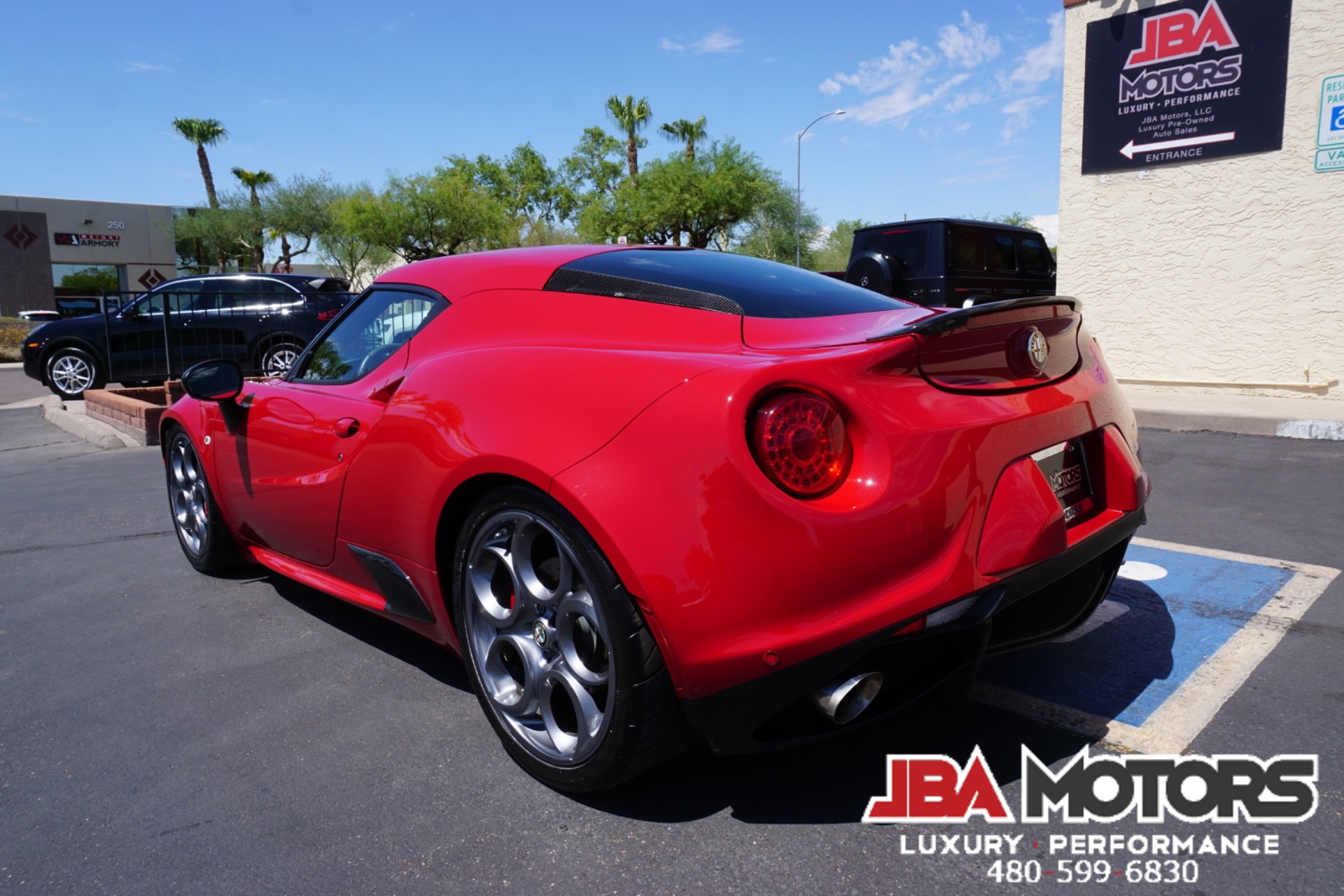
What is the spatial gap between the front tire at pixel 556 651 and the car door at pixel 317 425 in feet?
2.32

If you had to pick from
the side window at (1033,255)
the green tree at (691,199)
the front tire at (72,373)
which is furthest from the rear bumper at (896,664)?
the green tree at (691,199)

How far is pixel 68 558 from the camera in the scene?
4883 mm

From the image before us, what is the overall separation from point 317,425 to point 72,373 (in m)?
13.1

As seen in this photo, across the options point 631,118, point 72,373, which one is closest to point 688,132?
point 631,118

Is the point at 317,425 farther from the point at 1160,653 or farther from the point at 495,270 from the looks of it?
the point at 1160,653

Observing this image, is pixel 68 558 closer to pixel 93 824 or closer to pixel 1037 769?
pixel 93 824

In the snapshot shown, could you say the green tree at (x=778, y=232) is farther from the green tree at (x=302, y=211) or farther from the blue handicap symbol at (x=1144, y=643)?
the blue handicap symbol at (x=1144, y=643)

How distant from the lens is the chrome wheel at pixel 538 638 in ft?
7.16

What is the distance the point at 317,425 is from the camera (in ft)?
10.3

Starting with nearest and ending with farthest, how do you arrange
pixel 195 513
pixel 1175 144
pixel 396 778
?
pixel 396 778 < pixel 195 513 < pixel 1175 144

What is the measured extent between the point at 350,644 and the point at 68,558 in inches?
96.5

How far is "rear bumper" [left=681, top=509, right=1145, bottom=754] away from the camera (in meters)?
1.89

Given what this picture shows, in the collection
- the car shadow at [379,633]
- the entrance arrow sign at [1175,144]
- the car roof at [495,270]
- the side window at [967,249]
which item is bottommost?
the car shadow at [379,633]

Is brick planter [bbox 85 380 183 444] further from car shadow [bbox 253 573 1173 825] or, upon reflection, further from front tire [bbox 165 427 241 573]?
car shadow [bbox 253 573 1173 825]
